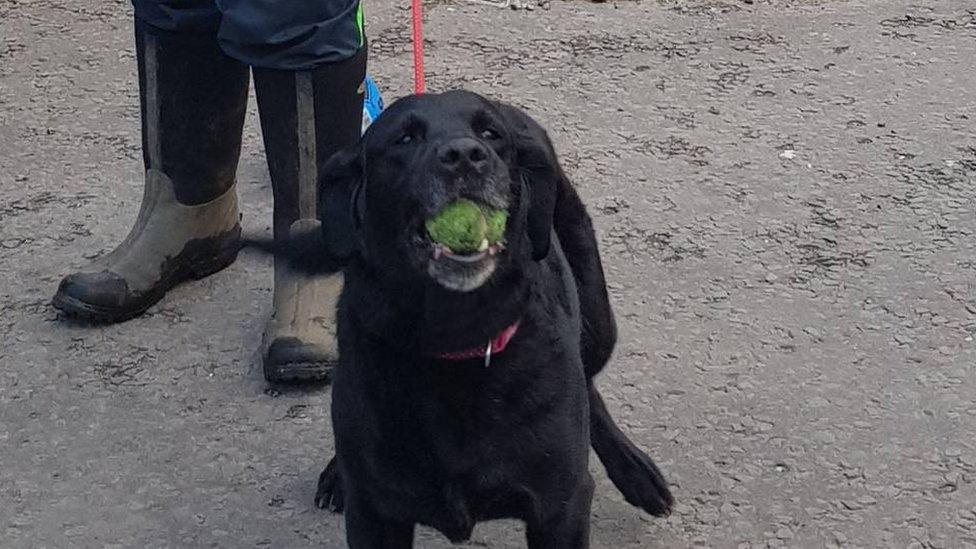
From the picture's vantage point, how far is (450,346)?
205 centimetres

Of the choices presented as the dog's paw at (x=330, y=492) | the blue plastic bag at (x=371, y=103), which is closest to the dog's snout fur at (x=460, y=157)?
the dog's paw at (x=330, y=492)

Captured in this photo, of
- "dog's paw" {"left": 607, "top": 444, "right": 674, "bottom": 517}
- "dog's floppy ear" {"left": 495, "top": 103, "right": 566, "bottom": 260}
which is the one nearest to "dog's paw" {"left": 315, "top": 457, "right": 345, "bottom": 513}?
"dog's paw" {"left": 607, "top": 444, "right": 674, "bottom": 517}

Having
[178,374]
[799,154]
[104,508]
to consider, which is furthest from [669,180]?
[104,508]

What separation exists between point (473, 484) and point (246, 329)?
4.13 ft

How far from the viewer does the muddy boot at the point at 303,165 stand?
2.87m

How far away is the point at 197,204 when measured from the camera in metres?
3.24

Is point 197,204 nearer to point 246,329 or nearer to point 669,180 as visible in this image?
point 246,329

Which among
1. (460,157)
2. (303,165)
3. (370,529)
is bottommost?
(370,529)

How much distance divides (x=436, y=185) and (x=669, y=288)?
56.2 inches

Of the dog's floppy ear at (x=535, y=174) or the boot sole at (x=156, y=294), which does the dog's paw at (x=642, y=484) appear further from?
the boot sole at (x=156, y=294)

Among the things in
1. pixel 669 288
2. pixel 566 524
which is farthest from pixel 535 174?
pixel 669 288

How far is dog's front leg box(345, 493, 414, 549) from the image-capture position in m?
2.12

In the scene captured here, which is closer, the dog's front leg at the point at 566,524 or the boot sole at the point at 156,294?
the dog's front leg at the point at 566,524

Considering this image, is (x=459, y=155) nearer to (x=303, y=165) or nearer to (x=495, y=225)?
(x=495, y=225)
